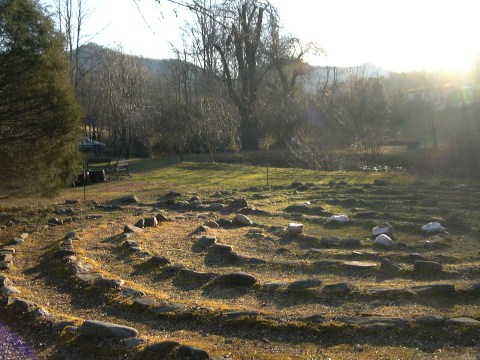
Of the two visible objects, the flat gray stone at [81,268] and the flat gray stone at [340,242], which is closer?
the flat gray stone at [81,268]

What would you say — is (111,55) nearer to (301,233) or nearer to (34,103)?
(34,103)

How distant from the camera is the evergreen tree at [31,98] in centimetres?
1213

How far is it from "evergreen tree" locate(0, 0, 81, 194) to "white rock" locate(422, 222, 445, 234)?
8674mm

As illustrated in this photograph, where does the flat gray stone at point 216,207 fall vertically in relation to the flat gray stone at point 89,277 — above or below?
above

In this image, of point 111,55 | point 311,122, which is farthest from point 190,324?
point 111,55

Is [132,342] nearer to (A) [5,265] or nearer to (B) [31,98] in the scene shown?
(A) [5,265]

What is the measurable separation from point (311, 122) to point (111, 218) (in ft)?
67.6

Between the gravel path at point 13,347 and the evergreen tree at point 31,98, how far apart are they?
7521mm

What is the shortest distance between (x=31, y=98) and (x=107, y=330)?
869 cm

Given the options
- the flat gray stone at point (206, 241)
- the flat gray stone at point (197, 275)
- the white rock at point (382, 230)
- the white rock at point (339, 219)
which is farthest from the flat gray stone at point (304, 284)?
the white rock at point (339, 219)

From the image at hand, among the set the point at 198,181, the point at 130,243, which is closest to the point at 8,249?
the point at 130,243

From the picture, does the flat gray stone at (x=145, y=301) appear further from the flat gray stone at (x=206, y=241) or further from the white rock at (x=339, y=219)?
the white rock at (x=339, y=219)

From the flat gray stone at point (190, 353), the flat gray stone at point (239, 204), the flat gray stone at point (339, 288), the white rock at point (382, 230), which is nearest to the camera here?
the flat gray stone at point (190, 353)

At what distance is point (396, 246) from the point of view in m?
8.89
